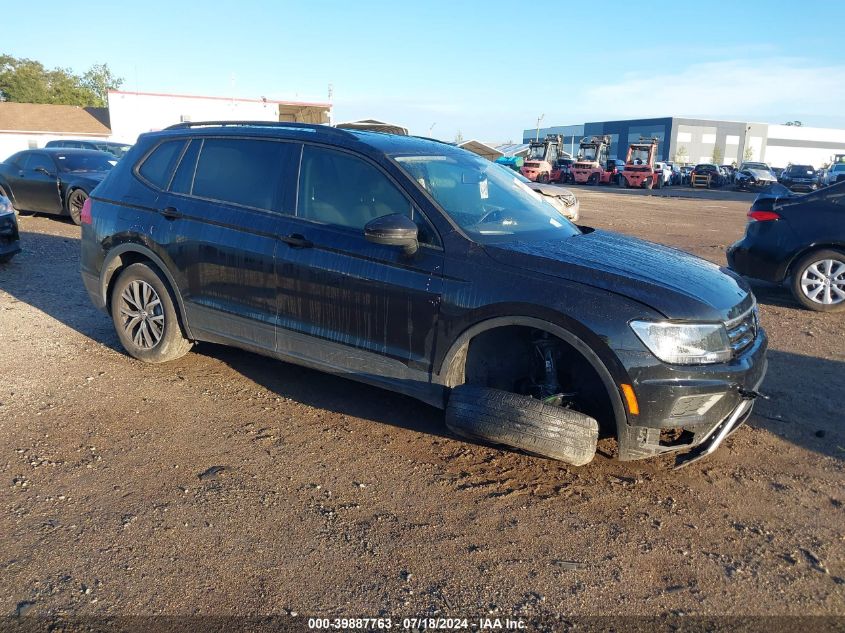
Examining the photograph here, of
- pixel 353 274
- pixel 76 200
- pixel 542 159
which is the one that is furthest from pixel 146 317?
pixel 542 159

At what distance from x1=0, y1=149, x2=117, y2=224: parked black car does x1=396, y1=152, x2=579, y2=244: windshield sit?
409 inches

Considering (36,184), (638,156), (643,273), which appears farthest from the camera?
(638,156)

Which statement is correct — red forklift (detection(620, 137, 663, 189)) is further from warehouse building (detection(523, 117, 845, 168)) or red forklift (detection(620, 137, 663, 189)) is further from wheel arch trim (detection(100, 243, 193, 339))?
warehouse building (detection(523, 117, 845, 168))

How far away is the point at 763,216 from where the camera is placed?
7719mm

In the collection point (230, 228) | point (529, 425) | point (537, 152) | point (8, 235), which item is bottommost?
point (529, 425)

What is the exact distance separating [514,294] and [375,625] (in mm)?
1782

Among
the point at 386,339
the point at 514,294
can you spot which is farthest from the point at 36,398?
the point at 514,294

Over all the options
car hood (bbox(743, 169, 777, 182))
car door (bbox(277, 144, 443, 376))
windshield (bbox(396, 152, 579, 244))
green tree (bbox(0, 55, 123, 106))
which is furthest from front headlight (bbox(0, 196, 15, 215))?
green tree (bbox(0, 55, 123, 106))

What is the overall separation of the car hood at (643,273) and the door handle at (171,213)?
2421mm

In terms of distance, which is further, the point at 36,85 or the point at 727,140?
the point at 727,140

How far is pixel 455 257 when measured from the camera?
12.6 ft

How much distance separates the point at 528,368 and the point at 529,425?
0.56 meters

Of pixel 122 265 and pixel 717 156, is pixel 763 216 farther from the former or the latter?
pixel 717 156

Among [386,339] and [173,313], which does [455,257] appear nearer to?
[386,339]
